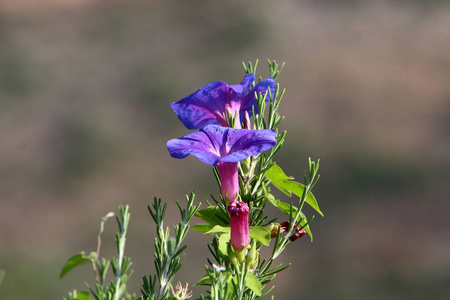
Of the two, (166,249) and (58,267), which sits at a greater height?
(58,267)

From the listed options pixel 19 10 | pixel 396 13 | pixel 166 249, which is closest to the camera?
pixel 166 249

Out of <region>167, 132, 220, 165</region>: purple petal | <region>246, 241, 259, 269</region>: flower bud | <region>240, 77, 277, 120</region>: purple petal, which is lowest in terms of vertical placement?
<region>246, 241, 259, 269</region>: flower bud

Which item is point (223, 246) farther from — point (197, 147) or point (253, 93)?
point (253, 93)

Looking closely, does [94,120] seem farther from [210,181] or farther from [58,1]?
[58,1]

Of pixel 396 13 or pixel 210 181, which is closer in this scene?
pixel 210 181

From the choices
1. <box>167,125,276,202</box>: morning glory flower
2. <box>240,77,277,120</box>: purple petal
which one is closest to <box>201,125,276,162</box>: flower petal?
<box>167,125,276,202</box>: morning glory flower

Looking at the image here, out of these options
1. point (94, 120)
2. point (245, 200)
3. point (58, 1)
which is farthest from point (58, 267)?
point (58, 1)

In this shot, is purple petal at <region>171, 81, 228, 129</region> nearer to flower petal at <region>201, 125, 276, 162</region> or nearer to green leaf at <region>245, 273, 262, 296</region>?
flower petal at <region>201, 125, 276, 162</region>
